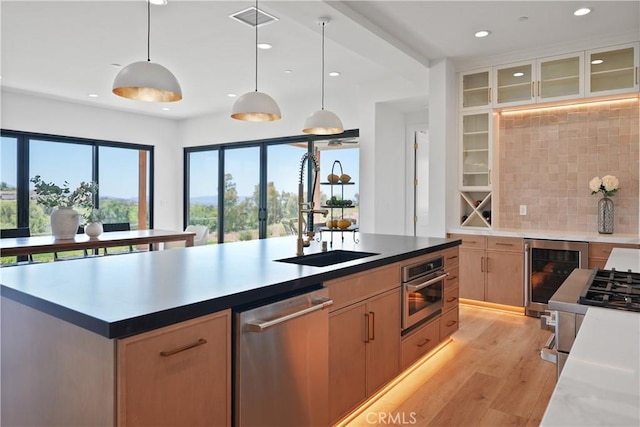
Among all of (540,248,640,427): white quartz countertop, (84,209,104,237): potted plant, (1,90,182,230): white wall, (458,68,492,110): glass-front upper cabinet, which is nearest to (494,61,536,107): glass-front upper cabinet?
(458,68,492,110): glass-front upper cabinet

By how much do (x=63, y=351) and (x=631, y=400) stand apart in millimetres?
1508

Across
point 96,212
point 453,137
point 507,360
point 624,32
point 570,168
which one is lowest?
point 507,360

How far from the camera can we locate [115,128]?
24.7ft

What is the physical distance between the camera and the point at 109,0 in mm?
3410

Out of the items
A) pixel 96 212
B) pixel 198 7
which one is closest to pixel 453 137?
pixel 198 7

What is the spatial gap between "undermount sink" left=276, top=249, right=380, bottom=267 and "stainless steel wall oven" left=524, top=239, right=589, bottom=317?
2.48 m

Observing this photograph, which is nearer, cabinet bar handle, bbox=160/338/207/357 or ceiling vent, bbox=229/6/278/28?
cabinet bar handle, bbox=160/338/207/357

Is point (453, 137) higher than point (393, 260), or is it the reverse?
point (453, 137)

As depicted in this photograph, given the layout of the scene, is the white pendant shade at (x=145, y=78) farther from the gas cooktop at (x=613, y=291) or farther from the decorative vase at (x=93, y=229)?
the decorative vase at (x=93, y=229)

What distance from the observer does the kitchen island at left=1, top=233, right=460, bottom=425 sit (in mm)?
1202

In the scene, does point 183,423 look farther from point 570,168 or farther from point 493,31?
point 570,168

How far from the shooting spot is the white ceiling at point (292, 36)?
3486mm

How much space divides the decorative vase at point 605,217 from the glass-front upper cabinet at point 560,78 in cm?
112

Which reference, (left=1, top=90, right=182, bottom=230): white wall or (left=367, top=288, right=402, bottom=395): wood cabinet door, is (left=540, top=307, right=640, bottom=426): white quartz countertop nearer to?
(left=367, top=288, right=402, bottom=395): wood cabinet door
